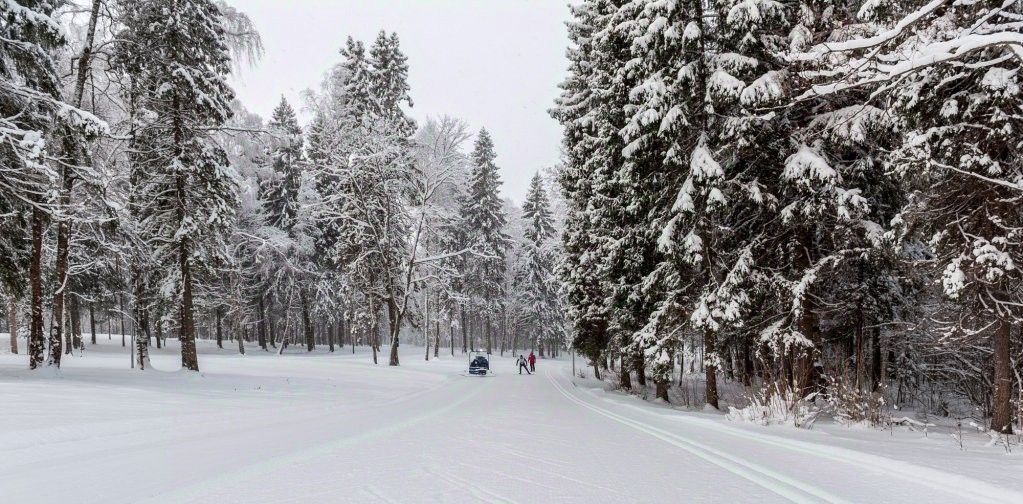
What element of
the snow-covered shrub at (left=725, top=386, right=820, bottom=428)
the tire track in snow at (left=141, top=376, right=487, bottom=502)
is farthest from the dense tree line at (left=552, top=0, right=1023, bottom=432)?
the tire track in snow at (left=141, top=376, right=487, bottom=502)

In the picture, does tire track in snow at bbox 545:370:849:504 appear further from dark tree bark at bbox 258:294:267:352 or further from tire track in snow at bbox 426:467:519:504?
dark tree bark at bbox 258:294:267:352

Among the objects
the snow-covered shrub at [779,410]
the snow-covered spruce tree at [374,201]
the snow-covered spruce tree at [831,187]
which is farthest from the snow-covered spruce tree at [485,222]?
the snow-covered shrub at [779,410]

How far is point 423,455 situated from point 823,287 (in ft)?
44.7

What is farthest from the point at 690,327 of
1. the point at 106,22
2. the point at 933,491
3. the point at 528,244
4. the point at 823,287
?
the point at 528,244

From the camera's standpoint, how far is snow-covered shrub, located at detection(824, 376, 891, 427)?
27.7ft

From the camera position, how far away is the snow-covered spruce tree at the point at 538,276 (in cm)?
4888

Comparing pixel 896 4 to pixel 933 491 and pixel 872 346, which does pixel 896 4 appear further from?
pixel 872 346

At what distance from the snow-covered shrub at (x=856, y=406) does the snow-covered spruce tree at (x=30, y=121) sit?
45.6ft

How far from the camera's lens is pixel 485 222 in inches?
1837

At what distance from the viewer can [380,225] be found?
27.0 meters

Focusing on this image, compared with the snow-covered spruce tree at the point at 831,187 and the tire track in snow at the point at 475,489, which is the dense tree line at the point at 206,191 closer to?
the tire track in snow at the point at 475,489

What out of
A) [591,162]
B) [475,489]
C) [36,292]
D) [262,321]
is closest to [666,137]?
[591,162]

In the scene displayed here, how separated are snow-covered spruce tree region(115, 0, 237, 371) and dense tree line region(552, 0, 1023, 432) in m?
12.6

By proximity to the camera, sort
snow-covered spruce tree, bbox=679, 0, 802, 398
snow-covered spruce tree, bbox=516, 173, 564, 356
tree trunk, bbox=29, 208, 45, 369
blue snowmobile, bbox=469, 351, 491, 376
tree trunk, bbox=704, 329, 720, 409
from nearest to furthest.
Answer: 1. snow-covered spruce tree, bbox=679, 0, 802, 398
2. tree trunk, bbox=29, 208, 45, 369
3. tree trunk, bbox=704, 329, 720, 409
4. blue snowmobile, bbox=469, 351, 491, 376
5. snow-covered spruce tree, bbox=516, 173, 564, 356
